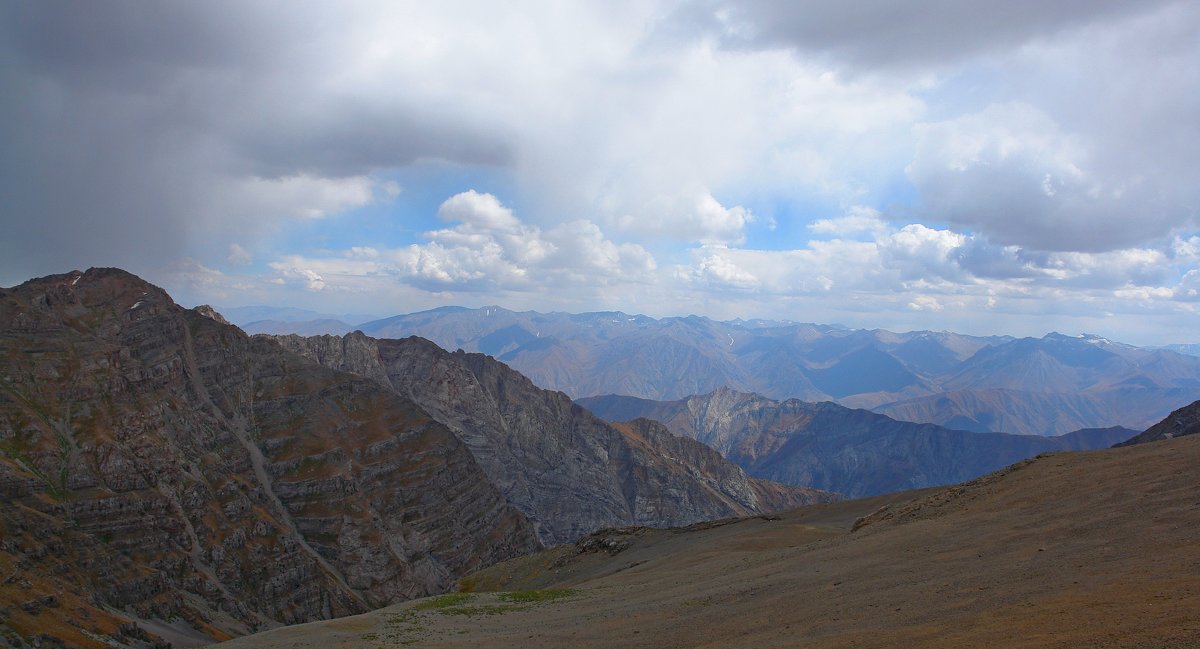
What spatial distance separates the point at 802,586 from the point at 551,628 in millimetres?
14123

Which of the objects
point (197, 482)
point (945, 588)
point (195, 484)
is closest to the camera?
point (945, 588)

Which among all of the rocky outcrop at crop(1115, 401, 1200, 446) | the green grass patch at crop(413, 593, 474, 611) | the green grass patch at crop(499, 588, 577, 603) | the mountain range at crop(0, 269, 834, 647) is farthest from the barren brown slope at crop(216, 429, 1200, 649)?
the rocky outcrop at crop(1115, 401, 1200, 446)

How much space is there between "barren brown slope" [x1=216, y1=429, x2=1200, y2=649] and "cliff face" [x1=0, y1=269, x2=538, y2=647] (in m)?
69.9

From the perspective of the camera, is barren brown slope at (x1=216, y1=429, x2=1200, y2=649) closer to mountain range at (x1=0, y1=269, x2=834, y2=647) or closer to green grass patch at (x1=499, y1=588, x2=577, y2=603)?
green grass patch at (x1=499, y1=588, x2=577, y2=603)

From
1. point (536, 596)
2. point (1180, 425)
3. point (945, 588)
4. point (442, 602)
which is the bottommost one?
point (1180, 425)

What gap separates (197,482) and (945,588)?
149m

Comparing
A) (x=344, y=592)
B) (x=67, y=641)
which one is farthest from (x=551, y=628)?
(x=344, y=592)

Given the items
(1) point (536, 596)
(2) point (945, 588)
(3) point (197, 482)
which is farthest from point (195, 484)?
(2) point (945, 588)

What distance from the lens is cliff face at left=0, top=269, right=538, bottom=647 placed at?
105625 millimetres

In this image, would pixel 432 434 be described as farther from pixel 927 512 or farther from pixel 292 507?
pixel 927 512

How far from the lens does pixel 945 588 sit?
91.5 feet

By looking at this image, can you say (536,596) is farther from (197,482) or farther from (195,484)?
(197,482)

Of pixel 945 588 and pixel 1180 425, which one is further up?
pixel 945 588

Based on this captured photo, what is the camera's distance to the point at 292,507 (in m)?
155
